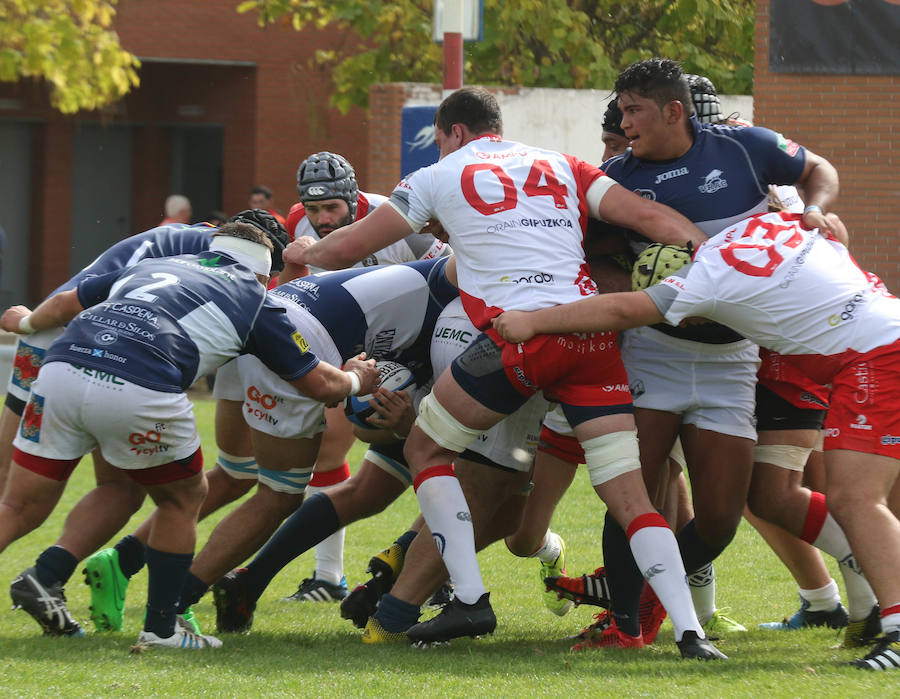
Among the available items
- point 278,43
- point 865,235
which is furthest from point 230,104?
point 865,235

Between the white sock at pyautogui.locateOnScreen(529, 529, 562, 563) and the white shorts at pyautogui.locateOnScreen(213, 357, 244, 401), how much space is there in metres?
1.58

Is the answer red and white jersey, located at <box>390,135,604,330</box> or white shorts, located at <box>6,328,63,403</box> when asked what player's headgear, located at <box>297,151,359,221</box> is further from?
red and white jersey, located at <box>390,135,604,330</box>

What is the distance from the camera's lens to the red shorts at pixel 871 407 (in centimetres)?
459

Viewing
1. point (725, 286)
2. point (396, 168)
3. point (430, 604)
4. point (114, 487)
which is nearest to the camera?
point (725, 286)

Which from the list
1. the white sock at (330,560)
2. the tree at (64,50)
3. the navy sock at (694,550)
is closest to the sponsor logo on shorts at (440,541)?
the navy sock at (694,550)

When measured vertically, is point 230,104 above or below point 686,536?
above


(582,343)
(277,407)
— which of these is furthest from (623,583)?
(277,407)

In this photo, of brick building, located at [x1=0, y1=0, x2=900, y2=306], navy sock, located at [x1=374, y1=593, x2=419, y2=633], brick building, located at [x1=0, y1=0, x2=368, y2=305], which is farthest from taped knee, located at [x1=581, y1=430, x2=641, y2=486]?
brick building, located at [x1=0, y1=0, x2=368, y2=305]

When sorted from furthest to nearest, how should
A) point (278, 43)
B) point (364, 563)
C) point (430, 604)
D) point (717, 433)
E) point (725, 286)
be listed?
1. point (278, 43)
2. point (364, 563)
3. point (430, 604)
4. point (717, 433)
5. point (725, 286)

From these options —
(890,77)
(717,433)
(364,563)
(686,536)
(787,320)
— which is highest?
(890,77)

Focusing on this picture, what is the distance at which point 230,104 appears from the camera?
2225cm

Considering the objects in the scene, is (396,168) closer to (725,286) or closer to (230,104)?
(230,104)

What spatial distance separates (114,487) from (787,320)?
2.86 m

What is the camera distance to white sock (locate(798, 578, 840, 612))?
579 cm
